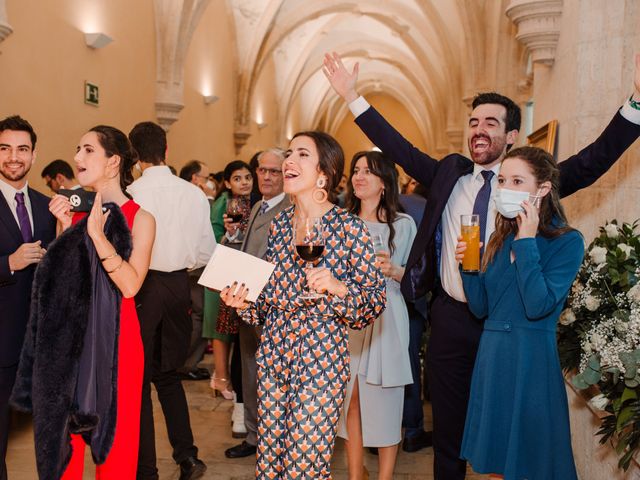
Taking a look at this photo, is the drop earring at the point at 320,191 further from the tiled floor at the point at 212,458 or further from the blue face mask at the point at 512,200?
the tiled floor at the point at 212,458

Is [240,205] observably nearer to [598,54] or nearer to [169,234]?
[169,234]

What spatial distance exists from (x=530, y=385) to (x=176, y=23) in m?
9.03

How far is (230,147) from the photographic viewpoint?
47.0 feet

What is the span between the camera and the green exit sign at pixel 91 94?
773 cm

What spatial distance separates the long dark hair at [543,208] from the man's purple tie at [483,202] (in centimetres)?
22

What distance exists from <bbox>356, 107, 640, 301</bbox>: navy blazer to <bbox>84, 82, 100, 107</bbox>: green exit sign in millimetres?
5530

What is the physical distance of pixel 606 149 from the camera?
2.65m

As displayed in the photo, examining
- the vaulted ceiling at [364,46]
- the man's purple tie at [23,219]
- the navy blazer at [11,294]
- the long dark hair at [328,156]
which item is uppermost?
the vaulted ceiling at [364,46]

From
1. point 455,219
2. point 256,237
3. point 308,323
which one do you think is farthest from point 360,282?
point 256,237

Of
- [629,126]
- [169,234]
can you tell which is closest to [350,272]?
[629,126]

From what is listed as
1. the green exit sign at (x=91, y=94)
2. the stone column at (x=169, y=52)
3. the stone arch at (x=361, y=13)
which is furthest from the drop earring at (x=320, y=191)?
the stone arch at (x=361, y=13)

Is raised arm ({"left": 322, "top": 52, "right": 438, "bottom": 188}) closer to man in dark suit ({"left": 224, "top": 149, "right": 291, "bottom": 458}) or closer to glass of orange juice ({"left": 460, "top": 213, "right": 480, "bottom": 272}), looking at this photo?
glass of orange juice ({"left": 460, "top": 213, "right": 480, "bottom": 272})

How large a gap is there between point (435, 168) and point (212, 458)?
7.58 ft

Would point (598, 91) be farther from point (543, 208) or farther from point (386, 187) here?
point (543, 208)
